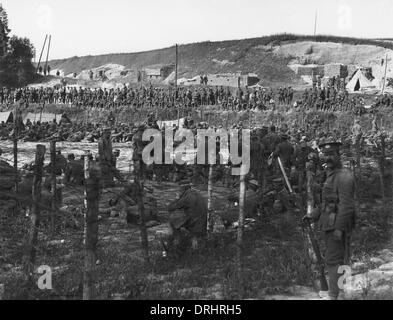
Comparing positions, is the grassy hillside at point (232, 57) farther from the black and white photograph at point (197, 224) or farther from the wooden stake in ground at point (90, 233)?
the wooden stake in ground at point (90, 233)

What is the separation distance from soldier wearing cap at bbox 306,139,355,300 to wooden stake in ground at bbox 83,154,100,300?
2.68m

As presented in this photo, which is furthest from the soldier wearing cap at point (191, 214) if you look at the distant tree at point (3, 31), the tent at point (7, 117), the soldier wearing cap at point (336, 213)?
the distant tree at point (3, 31)

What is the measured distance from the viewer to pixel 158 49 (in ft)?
241

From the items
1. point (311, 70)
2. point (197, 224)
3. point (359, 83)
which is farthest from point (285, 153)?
point (311, 70)

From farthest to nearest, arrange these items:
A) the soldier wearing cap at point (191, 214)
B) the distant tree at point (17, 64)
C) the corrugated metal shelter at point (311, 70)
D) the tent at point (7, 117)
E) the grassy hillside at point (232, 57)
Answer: the grassy hillside at point (232, 57), the distant tree at point (17, 64), the corrugated metal shelter at point (311, 70), the tent at point (7, 117), the soldier wearing cap at point (191, 214)

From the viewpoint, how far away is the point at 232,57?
62.3 m

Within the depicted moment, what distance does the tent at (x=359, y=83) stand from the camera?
42969 mm

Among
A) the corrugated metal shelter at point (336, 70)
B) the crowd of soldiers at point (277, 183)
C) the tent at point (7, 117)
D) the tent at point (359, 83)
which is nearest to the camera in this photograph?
the crowd of soldiers at point (277, 183)

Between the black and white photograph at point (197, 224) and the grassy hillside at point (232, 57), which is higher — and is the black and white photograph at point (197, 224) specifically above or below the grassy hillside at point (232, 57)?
below

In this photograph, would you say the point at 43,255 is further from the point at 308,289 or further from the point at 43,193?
the point at 308,289

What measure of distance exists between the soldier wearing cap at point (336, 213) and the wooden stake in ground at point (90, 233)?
8.80 ft

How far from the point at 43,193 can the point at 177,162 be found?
613 centimetres

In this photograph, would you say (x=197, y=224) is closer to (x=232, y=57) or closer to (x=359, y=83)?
(x=359, y=83)

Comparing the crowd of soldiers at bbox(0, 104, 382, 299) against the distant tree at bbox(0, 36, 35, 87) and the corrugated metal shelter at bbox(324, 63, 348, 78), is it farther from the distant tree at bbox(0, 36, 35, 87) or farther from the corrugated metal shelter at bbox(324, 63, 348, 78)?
the distant tree at bbox(0, 36, 35, 87)
